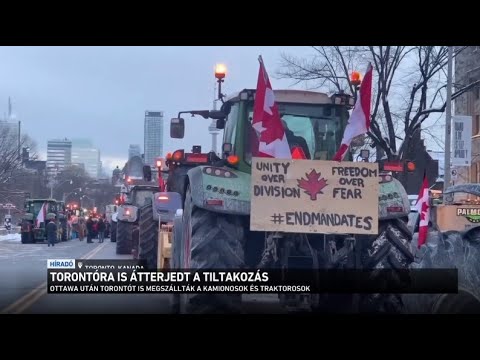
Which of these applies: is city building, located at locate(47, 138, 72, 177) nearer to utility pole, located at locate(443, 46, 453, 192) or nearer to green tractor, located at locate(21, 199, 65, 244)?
green tractor, located at locate(21, 199, 65, 244)

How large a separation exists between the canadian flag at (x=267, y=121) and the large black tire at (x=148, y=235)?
2.42 m

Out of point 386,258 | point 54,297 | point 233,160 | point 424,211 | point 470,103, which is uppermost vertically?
point 470,103

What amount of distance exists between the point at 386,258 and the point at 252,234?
3.91 ft

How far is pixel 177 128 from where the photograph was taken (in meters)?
7.91

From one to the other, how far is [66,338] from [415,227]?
448cm

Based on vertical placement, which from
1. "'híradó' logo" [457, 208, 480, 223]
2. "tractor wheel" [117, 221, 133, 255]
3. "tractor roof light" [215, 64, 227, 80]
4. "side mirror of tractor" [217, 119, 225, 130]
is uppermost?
"tractor roof light" [215, 64, 227, 80]

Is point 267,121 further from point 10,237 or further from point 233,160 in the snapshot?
point 10,237

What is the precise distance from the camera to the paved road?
23.2 feet

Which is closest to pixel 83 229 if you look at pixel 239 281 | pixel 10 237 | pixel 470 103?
pixel 10 237

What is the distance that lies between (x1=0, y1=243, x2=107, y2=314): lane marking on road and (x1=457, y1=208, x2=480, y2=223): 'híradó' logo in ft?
20.7

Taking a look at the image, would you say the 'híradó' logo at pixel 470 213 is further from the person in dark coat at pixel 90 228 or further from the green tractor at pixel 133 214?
the person in dark coat at pixel 90 228
